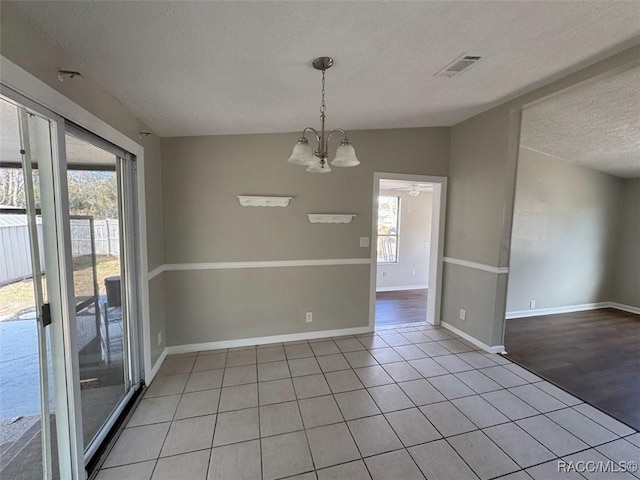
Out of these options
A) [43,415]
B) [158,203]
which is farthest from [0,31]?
[158,203]

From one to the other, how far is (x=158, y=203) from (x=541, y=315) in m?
→ 5.51

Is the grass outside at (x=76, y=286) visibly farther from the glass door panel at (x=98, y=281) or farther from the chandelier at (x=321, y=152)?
the chandelier at (x=321, y=152)

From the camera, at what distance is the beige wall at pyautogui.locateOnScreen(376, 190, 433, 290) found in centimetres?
585

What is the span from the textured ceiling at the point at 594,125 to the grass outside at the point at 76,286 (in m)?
3.87

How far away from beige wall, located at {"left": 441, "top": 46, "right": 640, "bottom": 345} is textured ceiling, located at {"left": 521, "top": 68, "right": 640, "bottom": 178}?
0.34 meters

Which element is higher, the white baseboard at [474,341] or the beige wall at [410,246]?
the beige wall at [410,246]

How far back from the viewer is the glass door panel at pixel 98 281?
1629 mm

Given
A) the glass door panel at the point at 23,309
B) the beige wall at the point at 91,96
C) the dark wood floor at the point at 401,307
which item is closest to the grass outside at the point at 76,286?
the glass door panel at the point at 23,309

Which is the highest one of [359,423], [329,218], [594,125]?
[594,125]

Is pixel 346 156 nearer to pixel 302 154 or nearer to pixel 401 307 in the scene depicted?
pixel 302 154

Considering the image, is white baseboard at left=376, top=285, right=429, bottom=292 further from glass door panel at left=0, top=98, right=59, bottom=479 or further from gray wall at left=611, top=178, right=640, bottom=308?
glass door panel at left=0, top=98, right=59, bottom=479

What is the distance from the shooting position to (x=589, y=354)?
307cm

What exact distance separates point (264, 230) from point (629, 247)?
5978mm

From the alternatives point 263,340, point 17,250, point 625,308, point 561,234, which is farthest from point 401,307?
point 17,250
